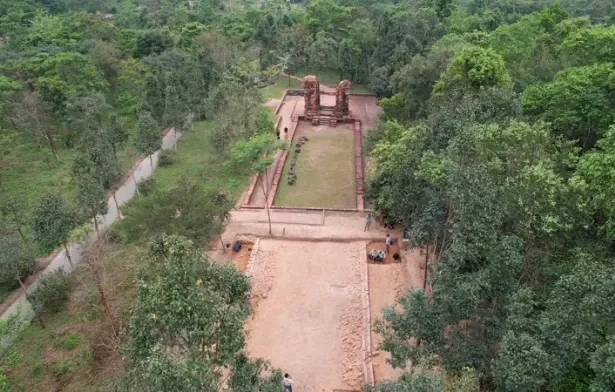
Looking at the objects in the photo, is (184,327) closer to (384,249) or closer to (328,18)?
(384,249)

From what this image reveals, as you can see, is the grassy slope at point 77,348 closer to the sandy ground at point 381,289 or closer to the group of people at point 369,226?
the sandy ground at point 381,289

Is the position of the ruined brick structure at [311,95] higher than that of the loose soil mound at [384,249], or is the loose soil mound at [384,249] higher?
the ruined brick structure at [311,95]

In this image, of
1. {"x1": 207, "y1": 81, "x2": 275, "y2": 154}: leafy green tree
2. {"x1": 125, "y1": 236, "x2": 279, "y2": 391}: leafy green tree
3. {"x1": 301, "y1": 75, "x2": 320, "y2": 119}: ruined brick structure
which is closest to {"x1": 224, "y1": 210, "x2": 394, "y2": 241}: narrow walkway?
{"x1": 207, "y1": 81, "x2": 275, "y2": 154}: leafy green tree

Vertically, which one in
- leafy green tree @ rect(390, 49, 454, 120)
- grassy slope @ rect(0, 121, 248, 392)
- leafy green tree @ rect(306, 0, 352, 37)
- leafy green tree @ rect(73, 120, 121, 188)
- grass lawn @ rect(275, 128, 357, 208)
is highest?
leafy green tree @ rect(306, 0, 352, 37)

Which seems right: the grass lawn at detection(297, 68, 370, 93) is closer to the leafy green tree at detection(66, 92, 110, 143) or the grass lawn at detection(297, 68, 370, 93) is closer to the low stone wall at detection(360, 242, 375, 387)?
the leafy green tree at detection(66, 92, 110, 143)

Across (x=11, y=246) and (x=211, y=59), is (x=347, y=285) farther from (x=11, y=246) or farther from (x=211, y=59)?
(x=211, y=59)

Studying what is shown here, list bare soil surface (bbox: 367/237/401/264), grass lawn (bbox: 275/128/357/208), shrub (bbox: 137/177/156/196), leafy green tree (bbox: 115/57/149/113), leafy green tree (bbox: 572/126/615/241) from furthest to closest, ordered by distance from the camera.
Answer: leafy green tree (bbox: 115/57/149/113) < grass lawn (bbox: 275/128/357/208) < shrub (bbox: 137/177/156/196) < bare soil surface (bbox: 367/237/401/264) < leafy green tree (bbox: 572/126/615/241)

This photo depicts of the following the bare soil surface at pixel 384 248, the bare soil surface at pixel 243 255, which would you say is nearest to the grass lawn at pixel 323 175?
the bare soil surface at pixel 384 248
